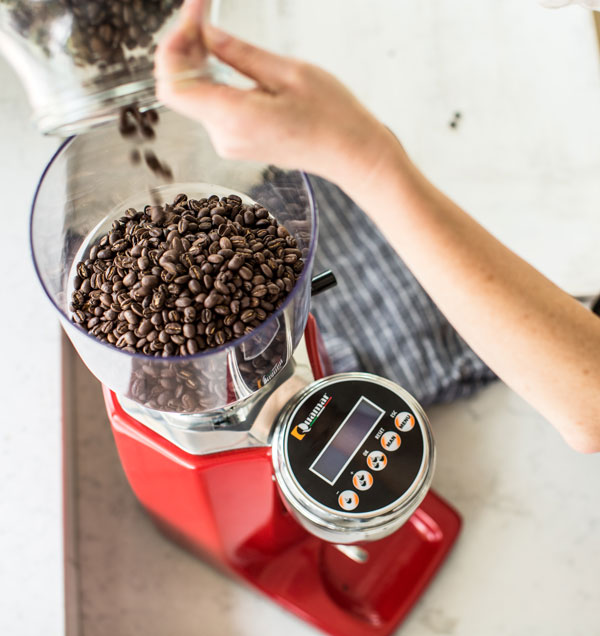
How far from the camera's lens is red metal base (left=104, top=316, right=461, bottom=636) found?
672 millimetres

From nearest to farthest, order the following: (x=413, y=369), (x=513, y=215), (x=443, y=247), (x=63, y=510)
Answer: (x=443, y=247) < (x=63, y=510) < (x=413, y=369) < (x=513, y=215)

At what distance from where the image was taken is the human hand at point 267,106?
42 cm

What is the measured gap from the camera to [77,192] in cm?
66

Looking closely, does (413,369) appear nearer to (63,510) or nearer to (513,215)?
(513,215)

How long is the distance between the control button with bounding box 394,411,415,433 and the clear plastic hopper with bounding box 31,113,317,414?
129mm

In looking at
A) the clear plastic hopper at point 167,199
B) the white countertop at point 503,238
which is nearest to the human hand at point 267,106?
the clear plastic hopper at point 167,199

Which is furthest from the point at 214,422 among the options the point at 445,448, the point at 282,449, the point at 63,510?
the point at 445,448

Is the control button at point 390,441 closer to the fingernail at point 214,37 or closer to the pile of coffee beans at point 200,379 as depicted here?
the pile of coffee beans at point 200,379

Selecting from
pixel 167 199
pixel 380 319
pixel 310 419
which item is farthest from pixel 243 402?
pixel 380 319

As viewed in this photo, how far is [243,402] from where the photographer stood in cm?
66

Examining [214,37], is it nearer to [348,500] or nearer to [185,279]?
[185,279]

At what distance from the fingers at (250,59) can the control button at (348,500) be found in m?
0.38

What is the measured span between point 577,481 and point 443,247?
71 cm

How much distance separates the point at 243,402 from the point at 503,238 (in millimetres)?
692
